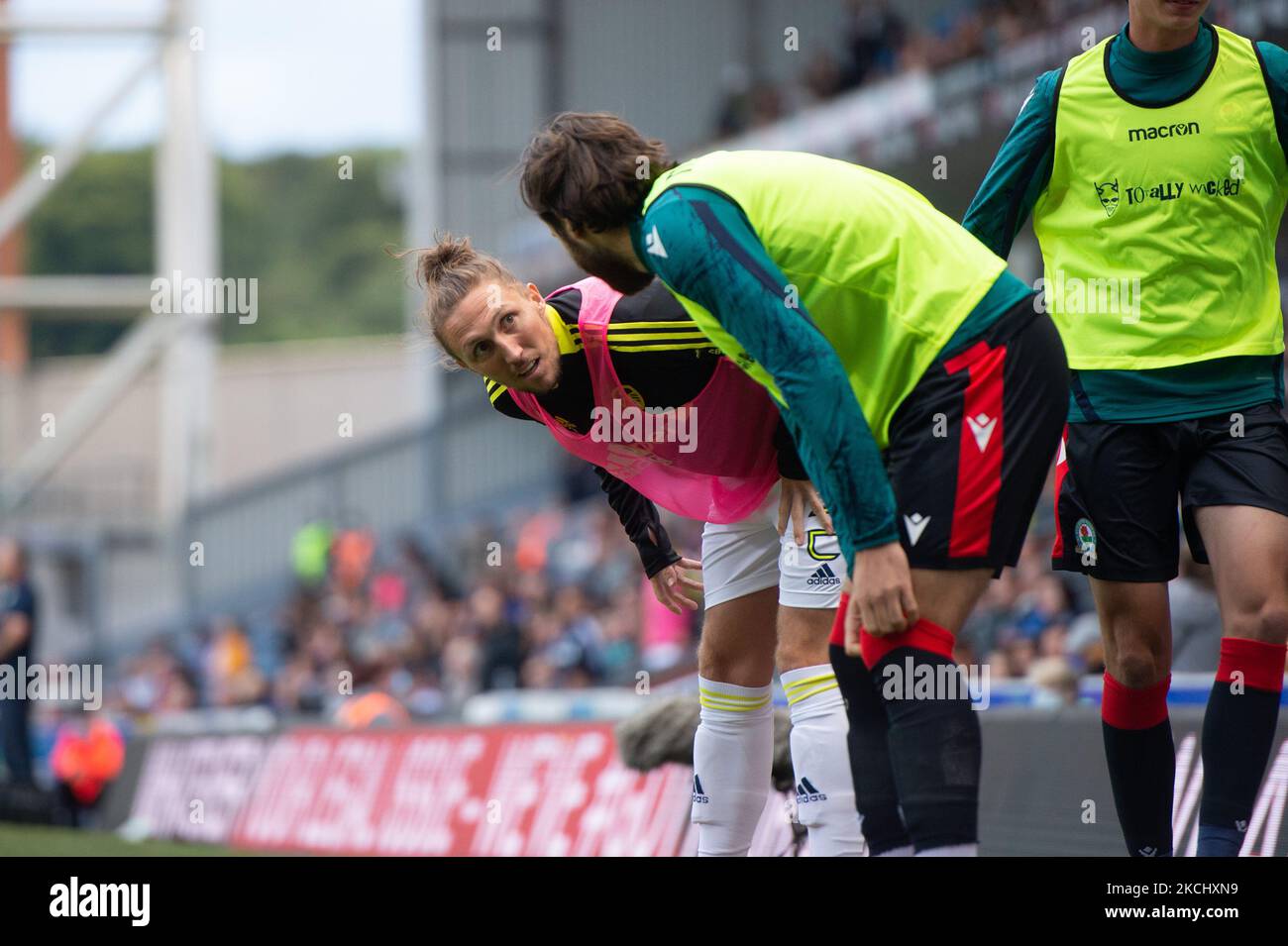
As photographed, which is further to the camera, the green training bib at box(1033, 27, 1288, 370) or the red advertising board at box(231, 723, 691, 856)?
the red advertising board at box(231, 723, 691, 856)

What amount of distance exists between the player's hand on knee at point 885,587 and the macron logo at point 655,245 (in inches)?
26.7

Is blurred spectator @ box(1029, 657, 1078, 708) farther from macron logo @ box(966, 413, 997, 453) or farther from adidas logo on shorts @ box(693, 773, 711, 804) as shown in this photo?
macron logo @ box(966, 413, 997, 453)

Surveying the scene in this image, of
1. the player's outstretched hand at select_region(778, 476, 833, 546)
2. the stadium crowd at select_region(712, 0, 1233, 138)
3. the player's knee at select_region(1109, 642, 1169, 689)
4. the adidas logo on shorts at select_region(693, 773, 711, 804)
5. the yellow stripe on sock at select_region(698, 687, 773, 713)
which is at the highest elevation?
A: the stadium crowd at select_region(712, 0, 1233, 138)

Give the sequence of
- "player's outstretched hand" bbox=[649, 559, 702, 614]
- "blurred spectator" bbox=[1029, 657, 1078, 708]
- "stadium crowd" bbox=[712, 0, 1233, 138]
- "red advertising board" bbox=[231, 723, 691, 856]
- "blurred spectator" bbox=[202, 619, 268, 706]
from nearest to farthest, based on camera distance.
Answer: "player's outstretched hand" bbox=[649, 559, 702, 614]
"blurred spectator" bbox=[1029, 657, 1078, 708]
"red advertising board" bbox=[231, 723, 691, 856]
"stadium crowd" bbox=[712, 0, 1233, 138]
"blurred spectator" bbox=[202, 619, 268, 706]

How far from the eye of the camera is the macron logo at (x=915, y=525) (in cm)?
324

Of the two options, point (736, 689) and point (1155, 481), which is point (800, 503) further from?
point (1155, 481)

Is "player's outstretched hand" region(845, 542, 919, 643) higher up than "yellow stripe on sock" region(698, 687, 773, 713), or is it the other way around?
"player's outstretched hand" region(845, 542, 919, 643)

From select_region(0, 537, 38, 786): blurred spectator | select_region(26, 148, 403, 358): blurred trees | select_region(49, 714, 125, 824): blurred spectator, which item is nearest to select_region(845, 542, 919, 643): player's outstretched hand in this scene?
select_region(49, 714, 125, 824): blurred spectator

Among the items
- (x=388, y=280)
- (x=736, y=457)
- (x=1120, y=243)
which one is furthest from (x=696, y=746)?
(x=388, y=280)

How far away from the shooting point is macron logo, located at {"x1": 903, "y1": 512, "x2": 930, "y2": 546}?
3.24 meters

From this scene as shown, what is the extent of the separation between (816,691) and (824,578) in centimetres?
27

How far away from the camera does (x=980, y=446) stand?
324 cm

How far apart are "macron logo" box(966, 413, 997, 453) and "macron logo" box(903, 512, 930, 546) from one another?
18 cm

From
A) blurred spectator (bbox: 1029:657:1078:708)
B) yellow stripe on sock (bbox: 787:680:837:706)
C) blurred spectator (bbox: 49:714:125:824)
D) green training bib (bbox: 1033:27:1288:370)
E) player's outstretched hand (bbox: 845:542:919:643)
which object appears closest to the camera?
player's outstretched hand (bbox: 845:542:919:643)
